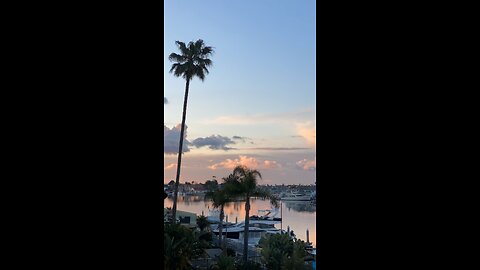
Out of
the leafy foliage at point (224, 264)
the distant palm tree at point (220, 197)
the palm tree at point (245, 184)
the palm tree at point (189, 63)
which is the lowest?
the leafy foliage at point (224, 264)

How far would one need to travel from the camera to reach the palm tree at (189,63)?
22.6 meters

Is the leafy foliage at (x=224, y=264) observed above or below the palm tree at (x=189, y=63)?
below

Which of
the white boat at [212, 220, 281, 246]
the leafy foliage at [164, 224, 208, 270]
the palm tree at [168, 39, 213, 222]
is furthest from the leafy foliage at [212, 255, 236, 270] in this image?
the white boat at [212, 220, 281, 246]

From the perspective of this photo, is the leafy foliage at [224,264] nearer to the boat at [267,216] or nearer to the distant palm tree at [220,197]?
the distant palm tree at [220,197]

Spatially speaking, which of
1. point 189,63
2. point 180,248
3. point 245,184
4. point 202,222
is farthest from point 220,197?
point 189,63

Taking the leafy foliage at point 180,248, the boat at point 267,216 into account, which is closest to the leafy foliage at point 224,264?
the leafy foliage at point 180,248

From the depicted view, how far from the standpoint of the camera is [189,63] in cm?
2280

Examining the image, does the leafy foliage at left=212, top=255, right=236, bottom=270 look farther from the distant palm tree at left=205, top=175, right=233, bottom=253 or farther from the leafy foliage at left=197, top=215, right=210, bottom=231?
the leafy foliage at left=197, top=215, right=210, bottom=231
